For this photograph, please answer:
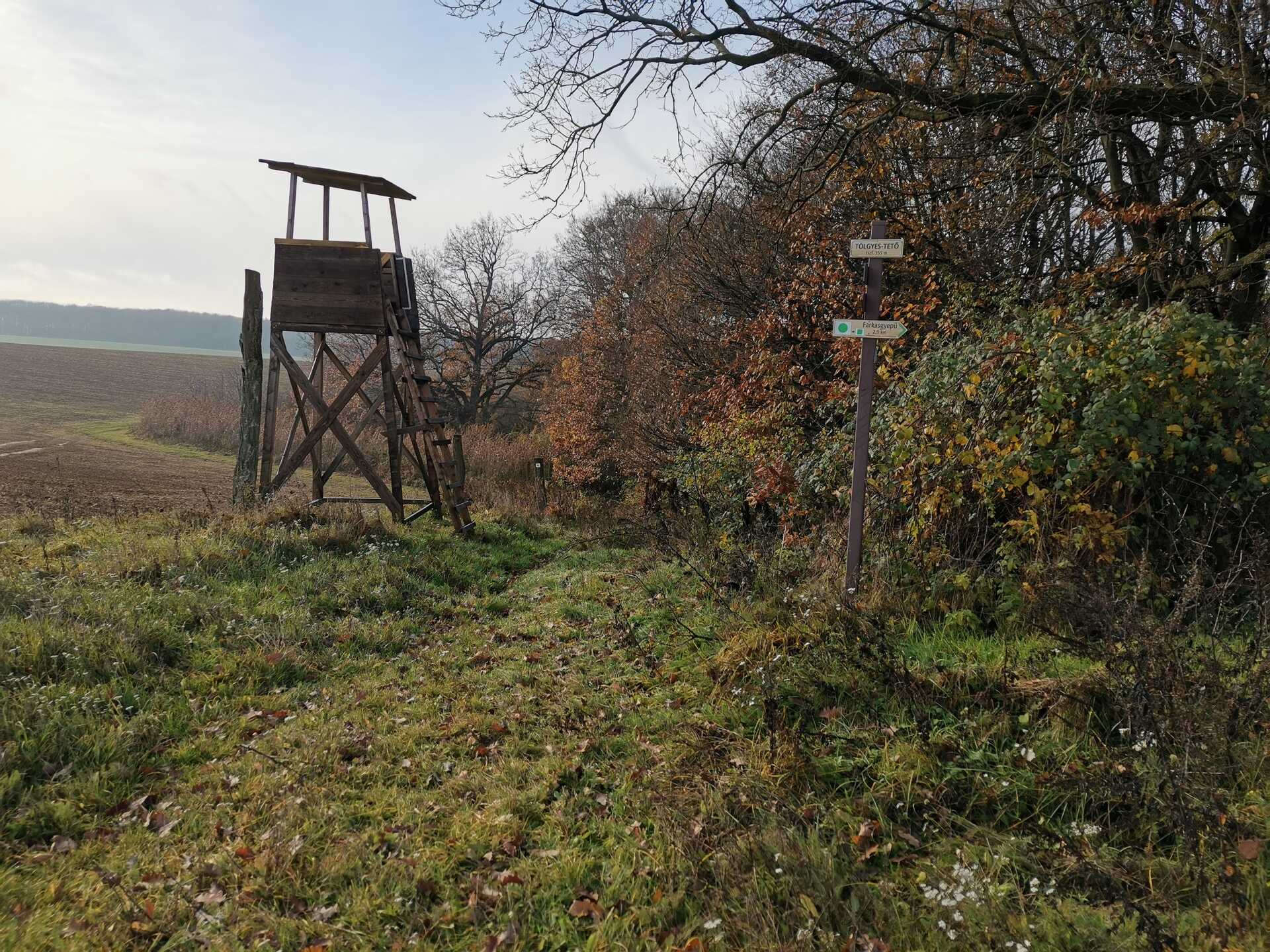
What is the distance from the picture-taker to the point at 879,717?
3.98 m

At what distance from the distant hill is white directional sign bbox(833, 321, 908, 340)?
142282 mm

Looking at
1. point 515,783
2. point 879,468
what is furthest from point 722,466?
point 515,783

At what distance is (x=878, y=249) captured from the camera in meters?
5.14

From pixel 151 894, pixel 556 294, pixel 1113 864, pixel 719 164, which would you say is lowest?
pixel 151 894

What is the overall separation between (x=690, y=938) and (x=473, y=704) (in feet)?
8.82

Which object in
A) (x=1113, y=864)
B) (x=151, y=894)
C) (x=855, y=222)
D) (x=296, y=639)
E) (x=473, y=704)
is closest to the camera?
(x=1113, y=864)

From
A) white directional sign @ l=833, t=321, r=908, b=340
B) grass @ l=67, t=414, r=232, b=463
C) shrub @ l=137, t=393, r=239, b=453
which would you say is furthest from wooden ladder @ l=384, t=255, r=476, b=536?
shrub @ l=137, t=393, r=239, b=453

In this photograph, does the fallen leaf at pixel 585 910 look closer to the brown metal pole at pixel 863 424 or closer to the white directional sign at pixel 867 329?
the brown metal pole at pixel 863 424

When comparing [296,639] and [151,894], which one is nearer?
[151,894]

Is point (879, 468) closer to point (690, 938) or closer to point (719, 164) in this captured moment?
point (719, 164)

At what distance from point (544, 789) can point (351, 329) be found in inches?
335

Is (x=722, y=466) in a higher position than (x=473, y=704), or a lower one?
higher

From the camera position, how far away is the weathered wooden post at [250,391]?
401 inches

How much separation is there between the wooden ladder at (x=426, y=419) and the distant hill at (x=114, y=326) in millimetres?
134631
